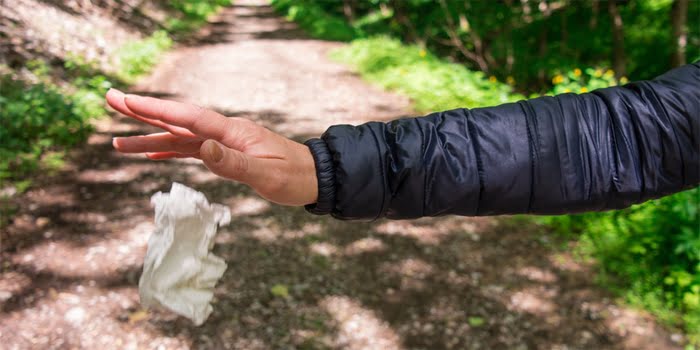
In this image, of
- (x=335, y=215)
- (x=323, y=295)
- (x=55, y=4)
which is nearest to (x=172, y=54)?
(x=55, y=4)

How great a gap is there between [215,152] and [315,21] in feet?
50.0

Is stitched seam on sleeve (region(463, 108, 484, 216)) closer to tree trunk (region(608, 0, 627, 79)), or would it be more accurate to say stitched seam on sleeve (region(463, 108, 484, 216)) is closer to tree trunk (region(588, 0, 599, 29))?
tree trunk (region(608, 0, 627, 79))

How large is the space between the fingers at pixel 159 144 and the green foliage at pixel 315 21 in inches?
473

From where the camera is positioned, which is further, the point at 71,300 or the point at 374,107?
the point at 374,107

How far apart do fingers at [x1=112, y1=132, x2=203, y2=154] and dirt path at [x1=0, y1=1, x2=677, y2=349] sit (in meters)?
1.80

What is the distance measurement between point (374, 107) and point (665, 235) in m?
4.50

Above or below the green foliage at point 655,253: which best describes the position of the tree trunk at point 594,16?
above

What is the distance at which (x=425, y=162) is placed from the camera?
144 cm

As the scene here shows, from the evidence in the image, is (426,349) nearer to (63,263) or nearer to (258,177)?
(258,177)

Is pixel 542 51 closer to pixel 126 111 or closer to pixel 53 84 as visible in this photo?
pixel 53 84

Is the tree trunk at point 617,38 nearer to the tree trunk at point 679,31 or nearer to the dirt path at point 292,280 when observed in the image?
the tree trunk at point 679,31

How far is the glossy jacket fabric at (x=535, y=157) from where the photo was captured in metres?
1.43

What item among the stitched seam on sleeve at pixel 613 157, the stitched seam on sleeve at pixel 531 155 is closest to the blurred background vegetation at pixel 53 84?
the stitched seam on sleeve at pixel 531 155

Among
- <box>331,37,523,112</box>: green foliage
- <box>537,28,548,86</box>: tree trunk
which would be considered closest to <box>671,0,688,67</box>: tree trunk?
<box>537,28,548,86</box>: tree trunk
